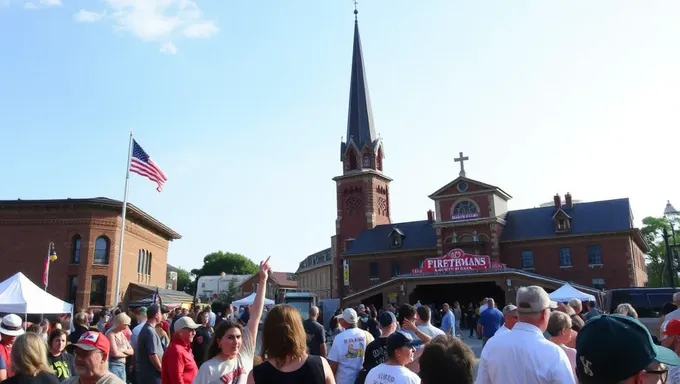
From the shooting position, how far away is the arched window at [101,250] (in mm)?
37812

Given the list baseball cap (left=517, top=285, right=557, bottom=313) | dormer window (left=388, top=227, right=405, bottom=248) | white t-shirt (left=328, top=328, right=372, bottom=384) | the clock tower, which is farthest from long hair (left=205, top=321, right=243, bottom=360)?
the clock tower

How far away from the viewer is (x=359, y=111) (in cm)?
6100

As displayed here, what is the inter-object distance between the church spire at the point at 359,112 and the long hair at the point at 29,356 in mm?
53974

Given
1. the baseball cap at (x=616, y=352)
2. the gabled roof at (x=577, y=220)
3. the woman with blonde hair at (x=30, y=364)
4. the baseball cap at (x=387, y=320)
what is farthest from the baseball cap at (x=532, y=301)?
the gabled roof at (x=577, y=220)

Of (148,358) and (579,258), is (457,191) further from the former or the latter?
(148,358)

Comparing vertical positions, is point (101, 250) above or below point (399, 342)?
above

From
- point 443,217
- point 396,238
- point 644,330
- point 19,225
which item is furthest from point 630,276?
point 19,225

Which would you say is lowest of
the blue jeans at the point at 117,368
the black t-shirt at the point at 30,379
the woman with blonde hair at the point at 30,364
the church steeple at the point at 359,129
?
the blue jeans at the point at 117,368

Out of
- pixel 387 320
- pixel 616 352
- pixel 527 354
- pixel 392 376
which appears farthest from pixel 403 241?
pixel 616 352

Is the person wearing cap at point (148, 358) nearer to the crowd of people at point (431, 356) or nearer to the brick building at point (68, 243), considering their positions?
the crowd of people at point (431, 356)

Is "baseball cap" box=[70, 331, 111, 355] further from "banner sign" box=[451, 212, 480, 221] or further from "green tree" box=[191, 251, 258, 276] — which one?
"green tree" box=[191, 251, 258, 276]

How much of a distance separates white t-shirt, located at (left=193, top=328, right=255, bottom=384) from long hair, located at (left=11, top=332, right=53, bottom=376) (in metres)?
1.33

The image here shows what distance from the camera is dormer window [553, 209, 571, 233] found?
42062 mm

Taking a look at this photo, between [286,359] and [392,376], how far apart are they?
1.15 m
